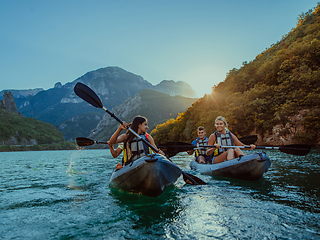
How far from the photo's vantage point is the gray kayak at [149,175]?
449cm

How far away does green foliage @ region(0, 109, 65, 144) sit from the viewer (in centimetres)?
12025

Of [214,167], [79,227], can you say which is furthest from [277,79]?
[79,227]

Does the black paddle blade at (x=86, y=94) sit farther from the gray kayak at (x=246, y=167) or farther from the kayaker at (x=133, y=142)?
the gray kayak at (x=246, y=167)

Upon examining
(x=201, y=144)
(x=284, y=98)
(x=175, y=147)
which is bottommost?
(x=201, y=144)

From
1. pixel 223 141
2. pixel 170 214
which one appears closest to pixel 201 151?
pixel 223 141

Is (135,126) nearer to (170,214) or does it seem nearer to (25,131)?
(170,214)

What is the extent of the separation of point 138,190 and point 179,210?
4.27 feet

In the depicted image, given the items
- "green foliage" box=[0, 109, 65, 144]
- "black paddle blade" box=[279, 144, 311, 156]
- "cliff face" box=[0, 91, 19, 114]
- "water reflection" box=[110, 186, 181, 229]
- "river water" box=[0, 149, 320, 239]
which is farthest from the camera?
"cliff face" box=[0, 91, 19, 114]

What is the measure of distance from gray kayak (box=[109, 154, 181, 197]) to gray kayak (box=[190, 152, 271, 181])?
2.85 m

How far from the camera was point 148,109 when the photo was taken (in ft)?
543

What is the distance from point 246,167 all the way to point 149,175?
3.86 meters

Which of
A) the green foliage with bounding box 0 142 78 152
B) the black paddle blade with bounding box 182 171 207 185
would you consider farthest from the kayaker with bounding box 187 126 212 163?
the green foliage with bounding box 0 142 78 152

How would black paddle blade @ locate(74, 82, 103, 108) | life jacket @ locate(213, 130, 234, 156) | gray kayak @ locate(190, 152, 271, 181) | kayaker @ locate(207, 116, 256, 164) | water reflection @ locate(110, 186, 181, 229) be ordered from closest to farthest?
water reflection @ locate(110, 186, 181, 229) → black paddle blade @ locate(74, 82, 103, 108) → gray kayak @ locate(190, 152, 271, 181) → kayaker @ locate(207, 116, 256, 164) → life jacket @ locate(213, 130, 234, 156)

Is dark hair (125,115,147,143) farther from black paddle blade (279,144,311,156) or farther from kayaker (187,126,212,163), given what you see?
black paddle blade (279,144,311,156)
